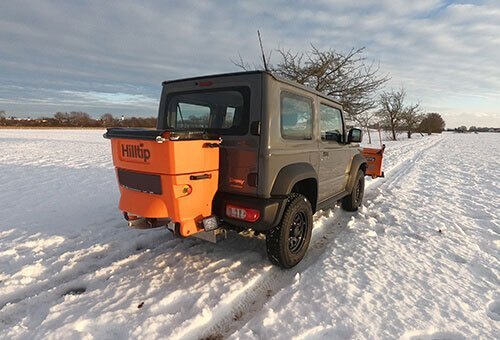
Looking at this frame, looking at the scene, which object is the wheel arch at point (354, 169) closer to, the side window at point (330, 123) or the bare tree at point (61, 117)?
the side window at point (330, 123)

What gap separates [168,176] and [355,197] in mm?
4116

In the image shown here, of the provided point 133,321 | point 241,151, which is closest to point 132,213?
point 133,321

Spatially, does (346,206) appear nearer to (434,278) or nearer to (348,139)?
(348,139)

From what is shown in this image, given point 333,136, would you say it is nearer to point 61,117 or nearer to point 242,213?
point 242,213

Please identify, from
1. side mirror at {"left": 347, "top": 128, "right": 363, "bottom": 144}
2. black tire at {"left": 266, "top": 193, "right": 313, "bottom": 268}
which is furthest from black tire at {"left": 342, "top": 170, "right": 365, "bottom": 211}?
black tire at {"left": 266, "top": 193, "right": 313, "bottom": 268}

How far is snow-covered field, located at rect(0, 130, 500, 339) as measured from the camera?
2.49 m

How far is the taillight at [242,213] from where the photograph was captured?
3058 millimetres

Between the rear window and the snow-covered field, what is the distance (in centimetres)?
160

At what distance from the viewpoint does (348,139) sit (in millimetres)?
4926

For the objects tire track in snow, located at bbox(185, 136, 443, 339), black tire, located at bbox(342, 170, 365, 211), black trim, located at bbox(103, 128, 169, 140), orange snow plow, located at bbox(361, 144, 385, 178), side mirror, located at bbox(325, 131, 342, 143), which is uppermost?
Result: black trim, located at bbox(103, 128, 169, 140)

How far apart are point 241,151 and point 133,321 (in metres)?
1.82

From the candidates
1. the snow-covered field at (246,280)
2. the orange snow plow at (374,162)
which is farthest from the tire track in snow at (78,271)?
the orange snow plow at (374,162)

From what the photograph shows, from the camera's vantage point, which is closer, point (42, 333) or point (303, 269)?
point (42, 333)

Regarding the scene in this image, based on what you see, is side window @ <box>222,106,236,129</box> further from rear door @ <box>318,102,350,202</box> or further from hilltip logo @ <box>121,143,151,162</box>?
rear door @ <box>318,102,350,202</box>
